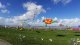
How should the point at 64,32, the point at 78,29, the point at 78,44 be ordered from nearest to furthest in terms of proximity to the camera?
the point at 78,44 → the point at 78,29 → the point at 64,32

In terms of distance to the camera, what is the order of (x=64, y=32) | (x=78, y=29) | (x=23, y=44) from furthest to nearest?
(x=64, y=32) < (x=78, y=29) < (x=23, y=44)

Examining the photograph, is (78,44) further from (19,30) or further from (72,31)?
(19,30)

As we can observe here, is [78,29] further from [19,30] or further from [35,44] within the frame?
[35,44]

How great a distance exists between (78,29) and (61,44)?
555 inches

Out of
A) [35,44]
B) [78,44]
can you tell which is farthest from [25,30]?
[78,44]

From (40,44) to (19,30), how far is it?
1898 centimetres

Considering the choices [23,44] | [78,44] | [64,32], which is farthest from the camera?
[64,32]

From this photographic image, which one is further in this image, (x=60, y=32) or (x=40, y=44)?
Result: (x=60, y=32)

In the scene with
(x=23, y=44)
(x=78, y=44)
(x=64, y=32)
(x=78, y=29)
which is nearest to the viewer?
(x=78, y=44)

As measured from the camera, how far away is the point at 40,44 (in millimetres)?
25797

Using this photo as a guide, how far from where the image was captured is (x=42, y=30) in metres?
42.6

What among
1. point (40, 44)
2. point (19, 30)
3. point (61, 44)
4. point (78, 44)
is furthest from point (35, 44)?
point (19, 30)

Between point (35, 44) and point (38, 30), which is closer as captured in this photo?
point (35, 44)

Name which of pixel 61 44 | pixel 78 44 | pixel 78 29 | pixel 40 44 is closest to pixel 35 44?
pixel 40 44
